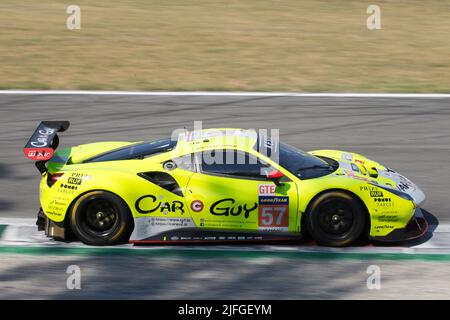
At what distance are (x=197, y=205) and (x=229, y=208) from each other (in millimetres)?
330

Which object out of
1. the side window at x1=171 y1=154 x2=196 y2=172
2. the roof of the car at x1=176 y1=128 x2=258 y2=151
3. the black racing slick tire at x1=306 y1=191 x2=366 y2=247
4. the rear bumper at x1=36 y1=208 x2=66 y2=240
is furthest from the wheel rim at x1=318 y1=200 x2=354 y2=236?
the rear bumper at x1=36 y1=208 x2=66 y2=240

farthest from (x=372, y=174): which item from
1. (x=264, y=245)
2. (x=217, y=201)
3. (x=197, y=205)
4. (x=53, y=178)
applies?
(x=53, y=178)

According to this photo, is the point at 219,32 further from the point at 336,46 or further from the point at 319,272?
the point at 319,272

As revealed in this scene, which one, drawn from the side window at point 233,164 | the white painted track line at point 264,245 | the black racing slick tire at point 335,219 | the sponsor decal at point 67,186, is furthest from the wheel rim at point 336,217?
the sponsor decal at point 67,186

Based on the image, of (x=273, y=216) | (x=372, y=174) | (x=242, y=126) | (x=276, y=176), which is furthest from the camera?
(x=242, y=126)

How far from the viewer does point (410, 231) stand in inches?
355

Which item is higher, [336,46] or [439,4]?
[439,4]

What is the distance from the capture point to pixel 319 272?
8367mm

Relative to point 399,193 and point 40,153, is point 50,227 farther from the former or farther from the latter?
point 399,193

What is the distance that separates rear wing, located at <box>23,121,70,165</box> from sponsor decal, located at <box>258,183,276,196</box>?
7.29ft

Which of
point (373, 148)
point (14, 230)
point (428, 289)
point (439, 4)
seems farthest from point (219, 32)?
point (428, 289)

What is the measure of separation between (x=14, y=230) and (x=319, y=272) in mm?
3563

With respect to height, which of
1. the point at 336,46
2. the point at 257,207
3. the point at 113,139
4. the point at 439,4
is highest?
the point at 439,4

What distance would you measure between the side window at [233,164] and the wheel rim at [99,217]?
105 centimetres
